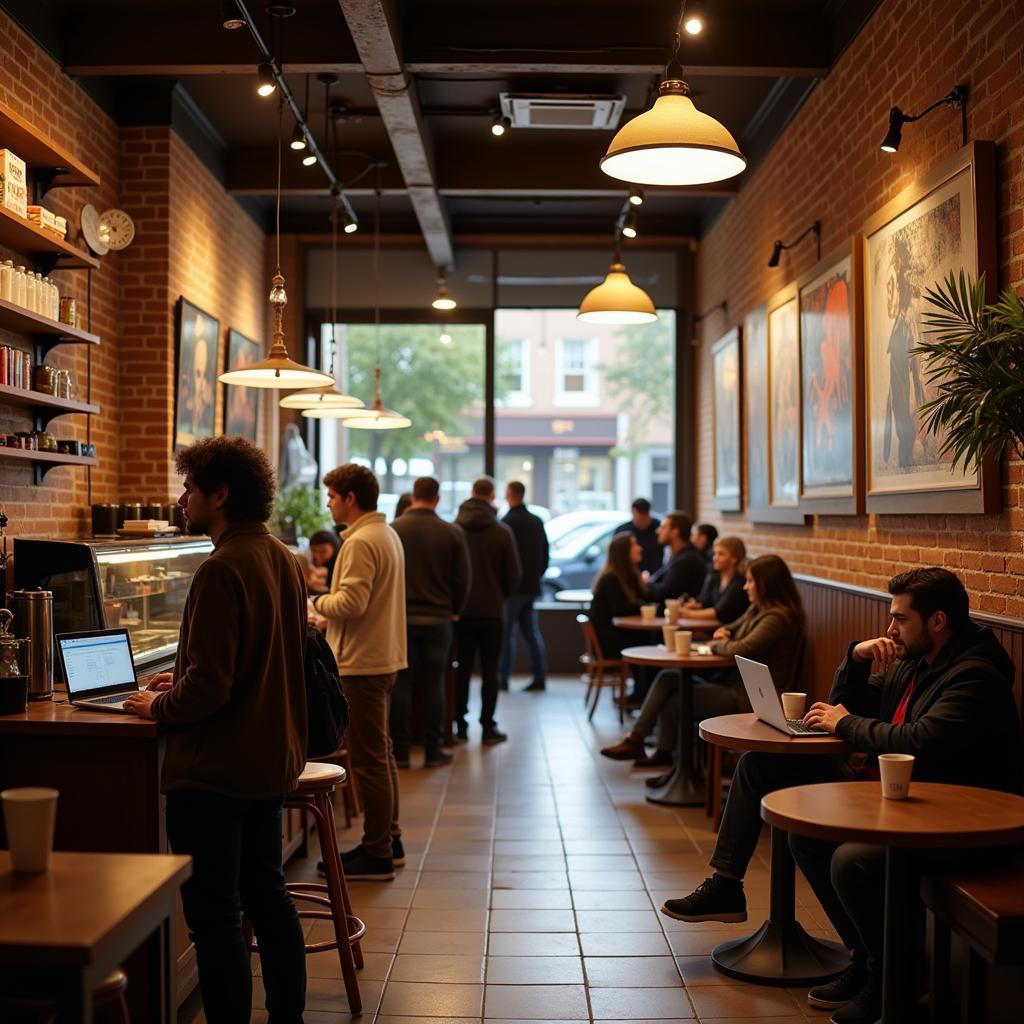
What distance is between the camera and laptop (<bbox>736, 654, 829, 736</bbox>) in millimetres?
3777

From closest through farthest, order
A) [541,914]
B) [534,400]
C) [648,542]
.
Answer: [541,914]
[648,542]
[534,400]

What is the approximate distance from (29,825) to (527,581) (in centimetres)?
→ 797

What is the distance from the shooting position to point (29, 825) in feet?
7.08

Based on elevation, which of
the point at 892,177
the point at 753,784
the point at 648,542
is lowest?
the point at 753,784

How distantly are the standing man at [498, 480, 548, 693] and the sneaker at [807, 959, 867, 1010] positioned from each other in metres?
6.51

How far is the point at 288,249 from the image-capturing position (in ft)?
34.3

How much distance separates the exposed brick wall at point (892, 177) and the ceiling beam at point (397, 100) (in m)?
2.13

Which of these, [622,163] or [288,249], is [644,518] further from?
[622,163]

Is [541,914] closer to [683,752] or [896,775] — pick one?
[896,775]

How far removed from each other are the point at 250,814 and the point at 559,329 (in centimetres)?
883

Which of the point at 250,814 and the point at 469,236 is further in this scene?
the point at 469,236

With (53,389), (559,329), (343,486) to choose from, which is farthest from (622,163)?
(559,329)

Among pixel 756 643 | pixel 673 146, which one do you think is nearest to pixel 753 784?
pixel 756 643

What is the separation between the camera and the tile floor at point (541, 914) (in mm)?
3631
